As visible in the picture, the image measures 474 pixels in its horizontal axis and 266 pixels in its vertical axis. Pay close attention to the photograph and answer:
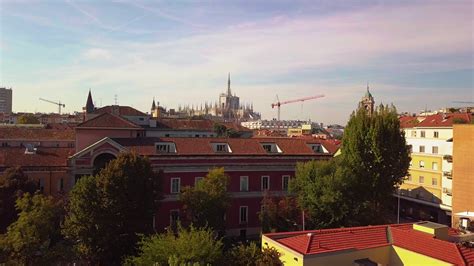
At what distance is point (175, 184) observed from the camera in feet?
125

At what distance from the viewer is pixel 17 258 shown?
82.3 feet

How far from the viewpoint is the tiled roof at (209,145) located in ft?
127

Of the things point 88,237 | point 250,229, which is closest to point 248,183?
point 250,229

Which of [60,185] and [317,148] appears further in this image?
[317,148]

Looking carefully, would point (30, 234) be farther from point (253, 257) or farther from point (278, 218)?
point (278, 218)

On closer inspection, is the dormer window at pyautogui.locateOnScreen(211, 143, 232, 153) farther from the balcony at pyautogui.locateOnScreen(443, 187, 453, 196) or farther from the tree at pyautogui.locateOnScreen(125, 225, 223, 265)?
the balcony at pyautogui.locateOnScreen(443, 187, 453, 196)

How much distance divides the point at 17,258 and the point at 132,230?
7.45m

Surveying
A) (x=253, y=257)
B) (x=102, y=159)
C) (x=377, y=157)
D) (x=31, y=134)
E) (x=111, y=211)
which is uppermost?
(x=31, y=134)

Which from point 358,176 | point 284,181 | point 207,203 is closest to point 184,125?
point 284,181

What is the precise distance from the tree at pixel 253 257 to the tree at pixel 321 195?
10999mm

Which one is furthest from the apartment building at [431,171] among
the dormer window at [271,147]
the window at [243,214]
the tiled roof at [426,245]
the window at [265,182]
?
the tiled roof at [426,245]

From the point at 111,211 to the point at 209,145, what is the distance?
14.5 meters

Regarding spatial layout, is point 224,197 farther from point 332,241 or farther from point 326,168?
point 332,241

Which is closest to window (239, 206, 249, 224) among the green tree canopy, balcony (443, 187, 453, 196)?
the green tree canopy
